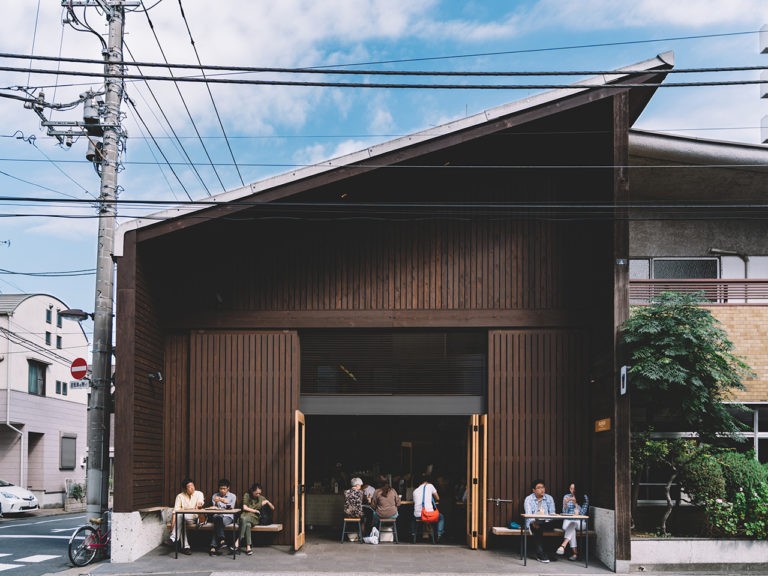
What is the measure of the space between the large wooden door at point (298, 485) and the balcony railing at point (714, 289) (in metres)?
6.84

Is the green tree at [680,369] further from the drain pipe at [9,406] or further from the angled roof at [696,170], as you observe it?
the drain pipe at [9,406]

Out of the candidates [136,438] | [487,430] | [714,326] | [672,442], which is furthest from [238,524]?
[714,326]

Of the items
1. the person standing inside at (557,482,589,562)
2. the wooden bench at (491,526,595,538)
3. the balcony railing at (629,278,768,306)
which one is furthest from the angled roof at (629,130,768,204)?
the wooden bench at (491,526,595,538)

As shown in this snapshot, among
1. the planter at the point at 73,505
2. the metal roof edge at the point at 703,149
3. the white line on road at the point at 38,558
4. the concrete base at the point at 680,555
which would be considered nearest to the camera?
the concrete base at the point at 680,555

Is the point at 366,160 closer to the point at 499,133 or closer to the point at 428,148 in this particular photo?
the point at 428,148

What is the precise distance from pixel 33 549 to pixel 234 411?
4693 mm

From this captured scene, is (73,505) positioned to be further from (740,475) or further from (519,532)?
(740,475)

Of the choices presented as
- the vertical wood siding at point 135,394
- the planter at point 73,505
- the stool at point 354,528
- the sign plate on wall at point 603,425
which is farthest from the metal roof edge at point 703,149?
the planter at point 73,505

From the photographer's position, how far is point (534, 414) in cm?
1562

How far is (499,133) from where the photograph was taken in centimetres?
1496

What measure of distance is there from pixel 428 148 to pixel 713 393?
20.8 feet

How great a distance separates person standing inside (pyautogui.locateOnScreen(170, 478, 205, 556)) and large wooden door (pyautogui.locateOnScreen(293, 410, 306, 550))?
1718 millimetres

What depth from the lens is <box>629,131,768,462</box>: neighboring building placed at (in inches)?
644

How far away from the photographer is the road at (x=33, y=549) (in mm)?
13617
